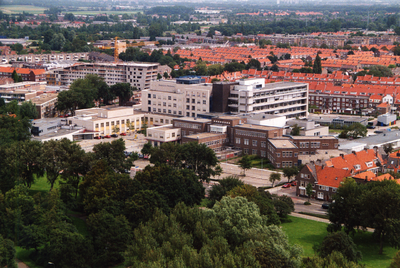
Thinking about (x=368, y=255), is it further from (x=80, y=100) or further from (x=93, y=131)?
(x=80, y=100)

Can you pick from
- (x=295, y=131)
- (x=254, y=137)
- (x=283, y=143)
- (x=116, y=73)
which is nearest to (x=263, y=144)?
(x=254, y=137)

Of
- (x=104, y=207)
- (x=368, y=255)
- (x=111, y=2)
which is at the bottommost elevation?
(x=368, y=255)

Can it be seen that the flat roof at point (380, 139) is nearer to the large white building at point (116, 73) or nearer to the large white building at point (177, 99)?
the large white building at point (177, 99)

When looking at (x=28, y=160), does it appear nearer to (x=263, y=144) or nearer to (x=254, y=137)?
(x=254, y=137)

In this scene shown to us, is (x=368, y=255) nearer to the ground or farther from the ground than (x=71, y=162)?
nearer to the ground

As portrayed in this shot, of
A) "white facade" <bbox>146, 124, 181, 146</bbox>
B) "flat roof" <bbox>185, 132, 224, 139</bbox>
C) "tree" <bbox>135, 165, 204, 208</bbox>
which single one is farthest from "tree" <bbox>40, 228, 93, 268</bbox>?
"white facade" <bbox>146, 124, 181, 146</bbox>

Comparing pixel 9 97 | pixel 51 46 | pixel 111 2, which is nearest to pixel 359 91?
pixel 9 97
